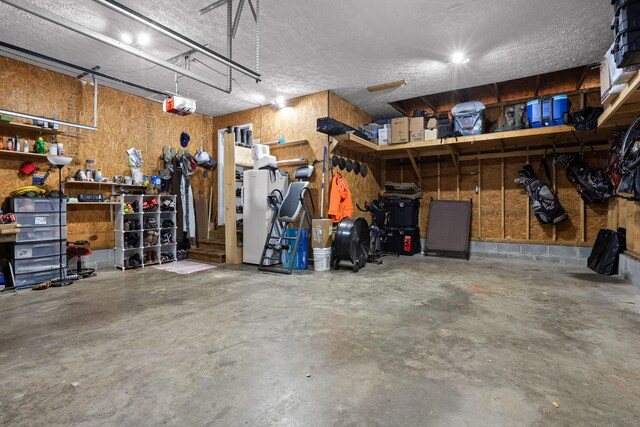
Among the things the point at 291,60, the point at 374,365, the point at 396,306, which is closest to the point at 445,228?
the point at 396,306

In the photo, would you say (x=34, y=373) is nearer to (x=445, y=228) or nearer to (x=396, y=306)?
(x=396, y=306)

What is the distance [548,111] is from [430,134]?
6.51 feet

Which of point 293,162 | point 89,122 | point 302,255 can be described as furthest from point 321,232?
point 89,122

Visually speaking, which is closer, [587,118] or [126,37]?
[126,37]

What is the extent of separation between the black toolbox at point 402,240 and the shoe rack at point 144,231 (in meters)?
4.66

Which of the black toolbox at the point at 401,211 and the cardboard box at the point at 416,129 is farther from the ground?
the cardboard box at the point at 416,129

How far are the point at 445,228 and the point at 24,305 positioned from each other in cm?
716

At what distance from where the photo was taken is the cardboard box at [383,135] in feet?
21.9

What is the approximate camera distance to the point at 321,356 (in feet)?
7.37

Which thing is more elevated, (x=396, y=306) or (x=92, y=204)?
(x=92, y=204)

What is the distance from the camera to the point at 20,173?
470 centimetres

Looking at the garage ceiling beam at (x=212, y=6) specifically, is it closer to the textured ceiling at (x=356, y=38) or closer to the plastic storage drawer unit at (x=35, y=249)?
the textured ceiling at (x=356, y=38)

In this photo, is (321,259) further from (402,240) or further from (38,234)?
(38,234)

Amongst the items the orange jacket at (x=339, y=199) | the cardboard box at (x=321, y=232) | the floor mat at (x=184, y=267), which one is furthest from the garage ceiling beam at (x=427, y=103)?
the floor mat at (x=184, y=267)
